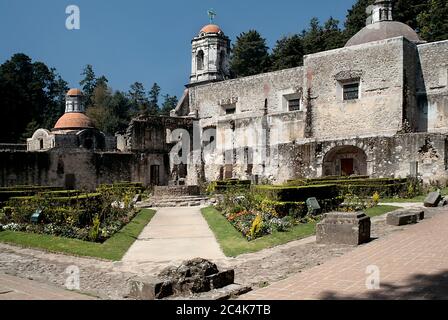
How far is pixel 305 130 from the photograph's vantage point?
32750 mm

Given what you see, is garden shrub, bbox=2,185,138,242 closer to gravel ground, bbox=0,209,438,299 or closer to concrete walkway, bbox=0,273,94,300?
gravel ground, bbox=0,209,438,299

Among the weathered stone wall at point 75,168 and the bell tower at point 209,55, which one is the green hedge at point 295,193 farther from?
the bell tower at point 209,55

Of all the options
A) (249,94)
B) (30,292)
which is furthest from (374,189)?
(249,94)

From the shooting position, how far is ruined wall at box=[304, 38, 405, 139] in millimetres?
29125

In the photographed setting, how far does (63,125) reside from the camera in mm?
46875

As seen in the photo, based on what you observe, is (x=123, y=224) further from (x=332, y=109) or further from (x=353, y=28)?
(x=353, y=28)

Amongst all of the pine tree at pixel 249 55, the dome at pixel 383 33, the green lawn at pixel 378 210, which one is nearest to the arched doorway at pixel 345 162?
the dome at pixel 383 33

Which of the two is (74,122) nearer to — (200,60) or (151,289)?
(200,60)

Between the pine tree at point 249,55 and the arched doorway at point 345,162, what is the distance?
30.3 m

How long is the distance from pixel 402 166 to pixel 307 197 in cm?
1174

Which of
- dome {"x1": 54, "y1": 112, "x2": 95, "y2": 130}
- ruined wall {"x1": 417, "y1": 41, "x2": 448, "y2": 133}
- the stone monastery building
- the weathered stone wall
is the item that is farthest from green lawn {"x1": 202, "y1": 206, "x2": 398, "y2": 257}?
dome {"x1": 54, "y1": 112, "x2": 95, "y2": 130}

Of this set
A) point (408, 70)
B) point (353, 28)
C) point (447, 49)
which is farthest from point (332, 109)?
point (353, 28)

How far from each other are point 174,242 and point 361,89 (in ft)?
75.0

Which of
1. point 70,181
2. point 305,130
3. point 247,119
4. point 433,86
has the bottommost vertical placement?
point 70,181
